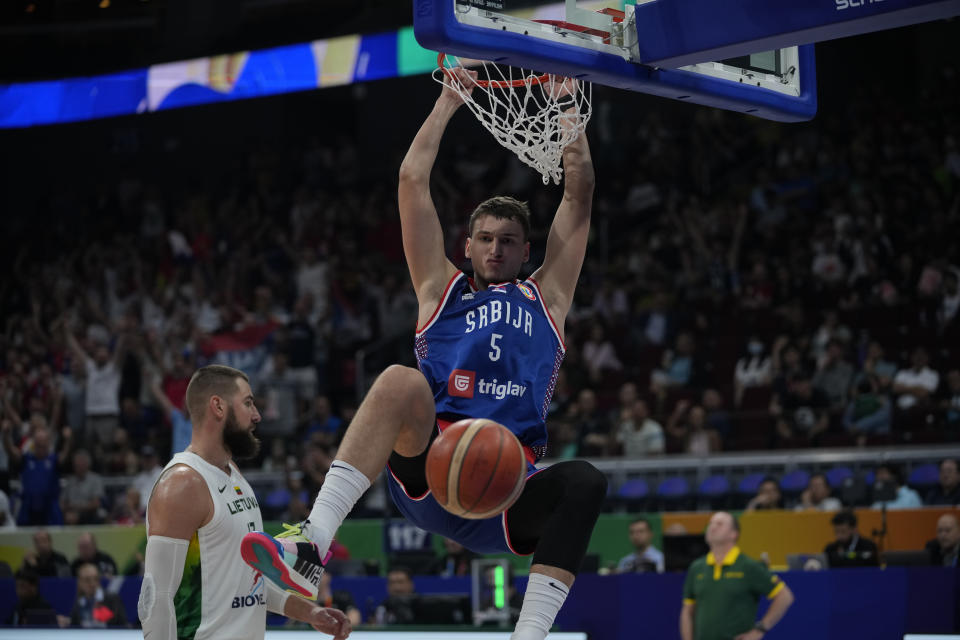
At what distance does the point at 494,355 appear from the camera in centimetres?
476

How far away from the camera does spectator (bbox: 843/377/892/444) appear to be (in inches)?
472

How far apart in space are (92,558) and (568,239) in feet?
27.7

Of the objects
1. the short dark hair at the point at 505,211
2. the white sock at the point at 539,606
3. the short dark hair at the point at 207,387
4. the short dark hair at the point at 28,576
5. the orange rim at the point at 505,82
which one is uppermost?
the orange rim at the point at 505,82

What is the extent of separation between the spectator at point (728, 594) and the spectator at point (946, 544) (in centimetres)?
137

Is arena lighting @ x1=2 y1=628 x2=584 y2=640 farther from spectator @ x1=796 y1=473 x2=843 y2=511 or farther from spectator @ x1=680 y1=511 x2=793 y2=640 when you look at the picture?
spectator @ x1=796 y1=473 x2=843 y2=511

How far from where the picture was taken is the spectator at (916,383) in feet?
39.2

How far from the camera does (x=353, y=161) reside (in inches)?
829

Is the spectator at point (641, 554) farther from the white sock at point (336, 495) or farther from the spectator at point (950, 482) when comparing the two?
the white sock at point (336, 495)

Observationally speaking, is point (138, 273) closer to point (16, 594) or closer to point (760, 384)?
point (16, 594)

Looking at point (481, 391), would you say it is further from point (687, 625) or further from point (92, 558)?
point (92, 558)

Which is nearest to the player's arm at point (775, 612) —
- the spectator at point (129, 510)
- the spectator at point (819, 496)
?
the spectator at point (819, 496)

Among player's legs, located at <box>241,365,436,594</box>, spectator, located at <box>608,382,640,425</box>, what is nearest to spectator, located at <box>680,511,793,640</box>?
spectator, located at <box>608,382,640,425</box>

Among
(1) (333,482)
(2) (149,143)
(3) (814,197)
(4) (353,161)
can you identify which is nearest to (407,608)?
(1) (333,482)

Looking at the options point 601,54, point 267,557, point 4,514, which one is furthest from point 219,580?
point 4,514
